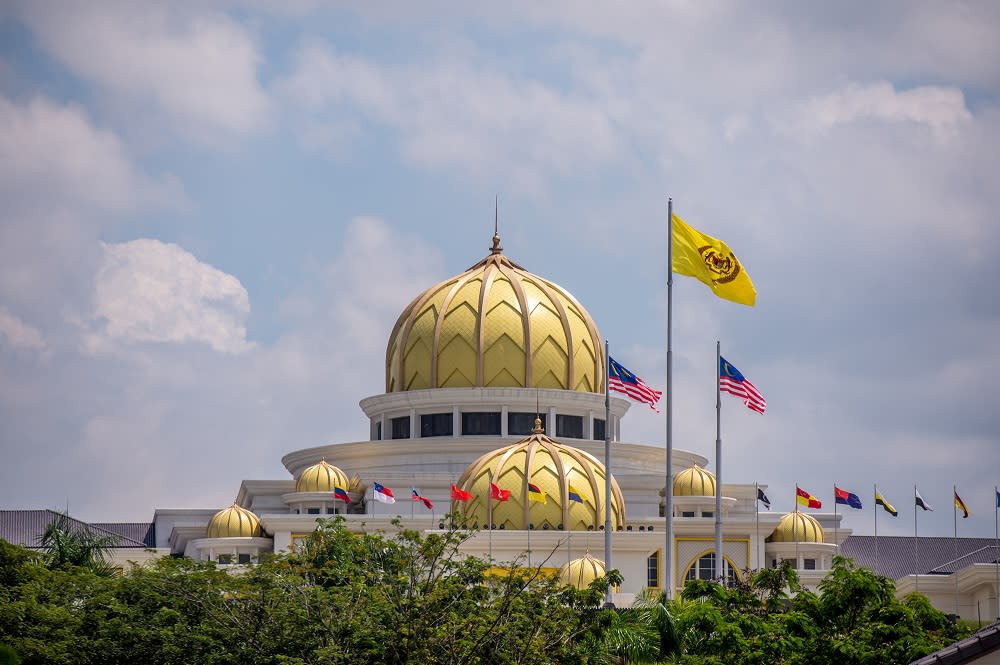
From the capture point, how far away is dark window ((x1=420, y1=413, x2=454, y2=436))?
2943 inches

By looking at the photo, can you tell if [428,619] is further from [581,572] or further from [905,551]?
[905,551]

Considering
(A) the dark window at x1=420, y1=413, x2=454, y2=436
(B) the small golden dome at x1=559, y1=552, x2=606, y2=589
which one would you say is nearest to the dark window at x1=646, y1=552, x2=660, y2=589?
(B) the small golden dome at x1=559, y1=552, x2=606, y2=589

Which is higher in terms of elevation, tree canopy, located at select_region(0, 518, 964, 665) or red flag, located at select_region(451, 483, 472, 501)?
red flag, located at select_region(451, 483, 472, 501)

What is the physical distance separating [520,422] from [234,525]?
38.0ft

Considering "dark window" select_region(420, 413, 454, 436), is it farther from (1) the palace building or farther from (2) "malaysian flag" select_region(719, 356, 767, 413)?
(2) "malaysian flag" select_region(719, 356, 767, 413)

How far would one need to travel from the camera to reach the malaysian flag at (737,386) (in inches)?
1929

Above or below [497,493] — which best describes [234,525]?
below

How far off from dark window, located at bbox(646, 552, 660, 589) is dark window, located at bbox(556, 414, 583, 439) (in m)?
8.02

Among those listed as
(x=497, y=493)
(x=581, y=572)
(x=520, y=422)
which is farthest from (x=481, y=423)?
(x=581, y=572)

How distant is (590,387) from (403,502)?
948 cm

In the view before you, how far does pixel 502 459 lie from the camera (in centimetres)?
6531

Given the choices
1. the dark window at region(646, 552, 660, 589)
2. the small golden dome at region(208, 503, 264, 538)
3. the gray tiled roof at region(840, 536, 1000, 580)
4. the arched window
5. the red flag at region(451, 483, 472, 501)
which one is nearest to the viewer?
the red flag at region(451, 483, 472, 501)

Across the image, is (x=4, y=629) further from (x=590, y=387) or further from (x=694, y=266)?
(x=590, y=387)

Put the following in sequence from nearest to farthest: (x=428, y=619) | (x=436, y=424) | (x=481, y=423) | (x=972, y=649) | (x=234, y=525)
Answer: (x=972, y=649) < (x=428, y=619) < (x=234, y=525) < (x=481, y=423) < (x=436, y=424)
